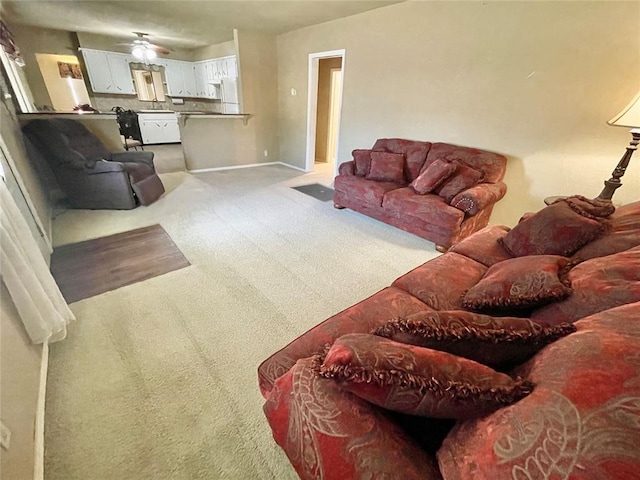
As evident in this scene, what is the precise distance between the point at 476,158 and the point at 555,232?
1.58m

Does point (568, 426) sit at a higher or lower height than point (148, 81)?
lower

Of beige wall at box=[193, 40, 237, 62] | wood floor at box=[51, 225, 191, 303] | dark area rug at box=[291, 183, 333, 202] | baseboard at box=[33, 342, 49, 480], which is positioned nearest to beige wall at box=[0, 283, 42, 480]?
baseboard at box=[33, 342, 49, 480]

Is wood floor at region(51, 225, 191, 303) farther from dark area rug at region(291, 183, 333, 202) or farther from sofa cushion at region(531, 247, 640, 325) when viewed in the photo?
sofa cushion at region(531, 247, 640, 325)

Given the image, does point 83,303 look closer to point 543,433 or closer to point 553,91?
point 543,433

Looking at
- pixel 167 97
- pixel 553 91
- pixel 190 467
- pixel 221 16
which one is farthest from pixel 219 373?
pixel 167 97

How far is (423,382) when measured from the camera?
0.61 meters

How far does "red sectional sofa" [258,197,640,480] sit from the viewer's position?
46 cm

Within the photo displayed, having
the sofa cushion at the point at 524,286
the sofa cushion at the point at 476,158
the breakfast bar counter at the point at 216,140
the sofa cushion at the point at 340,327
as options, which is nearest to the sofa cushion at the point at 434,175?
the sofa cushion at the point at 476,158

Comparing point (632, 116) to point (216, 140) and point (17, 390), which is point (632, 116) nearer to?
point (17, 390)

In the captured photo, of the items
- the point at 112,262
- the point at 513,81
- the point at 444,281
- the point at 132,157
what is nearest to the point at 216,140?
the point at 132,157

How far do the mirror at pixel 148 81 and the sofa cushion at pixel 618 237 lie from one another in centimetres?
893

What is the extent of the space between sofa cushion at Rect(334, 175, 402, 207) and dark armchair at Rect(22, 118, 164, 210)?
2.44m

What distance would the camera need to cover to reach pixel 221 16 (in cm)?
403

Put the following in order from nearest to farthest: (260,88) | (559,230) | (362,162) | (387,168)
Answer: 1. (559,230)
2. (387,168)
3. (362,162)
4. (260,88)
